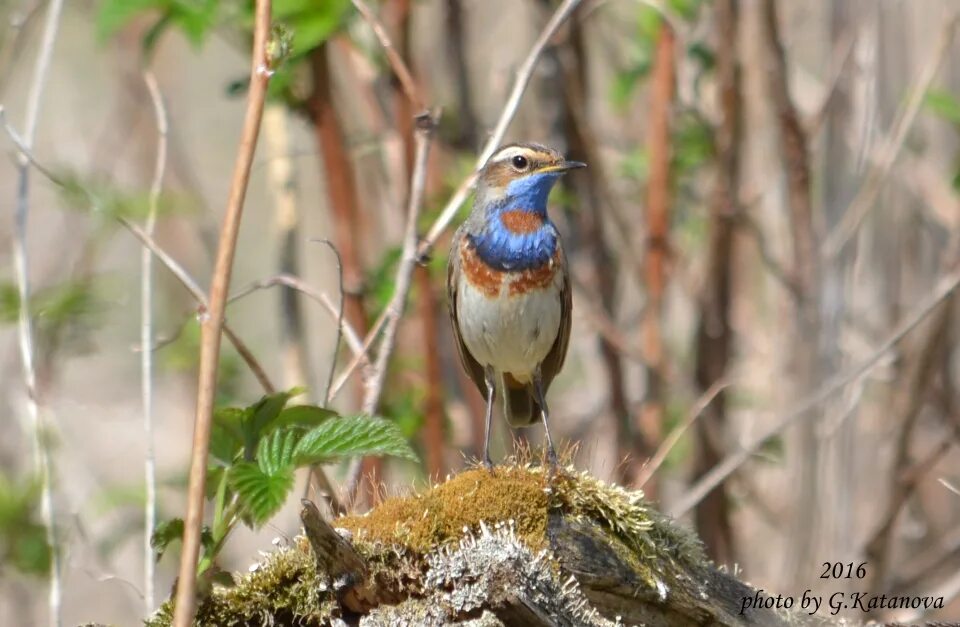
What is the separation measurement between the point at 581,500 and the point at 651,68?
3.52 m

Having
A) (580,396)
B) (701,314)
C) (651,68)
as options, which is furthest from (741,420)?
(651,68)

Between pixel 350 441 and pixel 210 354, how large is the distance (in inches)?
21.7

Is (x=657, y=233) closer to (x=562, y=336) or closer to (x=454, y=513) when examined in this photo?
(x=562, y=336)

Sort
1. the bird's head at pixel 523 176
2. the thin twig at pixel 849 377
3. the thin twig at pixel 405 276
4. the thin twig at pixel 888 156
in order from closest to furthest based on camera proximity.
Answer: the thin twig at pixel 405 276
the bird's head at pixel 523 176
the thin twig at pixel 849 377
the thin twig at pixel 888 156

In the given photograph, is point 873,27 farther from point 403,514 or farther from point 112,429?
point 112,429

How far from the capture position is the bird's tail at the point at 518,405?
4.84m

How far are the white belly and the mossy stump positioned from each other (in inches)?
48.7

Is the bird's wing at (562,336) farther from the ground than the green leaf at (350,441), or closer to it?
closer to it

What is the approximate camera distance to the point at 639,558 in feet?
9.98

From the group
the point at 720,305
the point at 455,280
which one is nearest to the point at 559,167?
the point at 455,280

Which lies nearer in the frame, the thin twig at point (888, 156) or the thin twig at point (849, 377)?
the thin twig at point (849, 377)

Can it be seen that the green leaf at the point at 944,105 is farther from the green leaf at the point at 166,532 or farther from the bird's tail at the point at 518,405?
the green leaf at the point at 166,532

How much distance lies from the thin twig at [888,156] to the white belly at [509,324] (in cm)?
187

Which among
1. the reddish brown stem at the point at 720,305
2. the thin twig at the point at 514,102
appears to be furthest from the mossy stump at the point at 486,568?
the reddish brown stem at the point at 720,305
